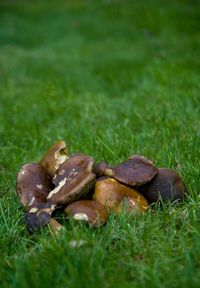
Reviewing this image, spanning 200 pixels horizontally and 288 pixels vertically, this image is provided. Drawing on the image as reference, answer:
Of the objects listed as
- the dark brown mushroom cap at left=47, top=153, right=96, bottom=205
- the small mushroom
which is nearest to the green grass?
the small mushroom

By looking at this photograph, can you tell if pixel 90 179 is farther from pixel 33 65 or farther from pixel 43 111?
pixel 33 65

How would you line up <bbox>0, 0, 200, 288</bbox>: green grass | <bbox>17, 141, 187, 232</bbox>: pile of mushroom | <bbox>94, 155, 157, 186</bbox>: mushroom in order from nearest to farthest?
1. <bbox>0, 0, 200, 288</bbox>: green grass
2. <bbox>17, 141, 187, 232</bbox>: pile of mushroom
3. <bbox>94, 155, 157, 186</bbox>: mushroom

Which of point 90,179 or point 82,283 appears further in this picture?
point 90,179

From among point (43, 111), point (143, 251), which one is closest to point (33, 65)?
point (43, 111)

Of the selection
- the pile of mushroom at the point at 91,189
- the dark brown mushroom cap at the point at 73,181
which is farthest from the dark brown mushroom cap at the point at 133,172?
the dark brown mushroom cap at the point at 73,181

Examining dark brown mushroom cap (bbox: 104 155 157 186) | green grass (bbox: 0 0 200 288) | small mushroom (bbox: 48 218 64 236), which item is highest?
dark brown mushroom cap (bbox: 104 155 157 186)

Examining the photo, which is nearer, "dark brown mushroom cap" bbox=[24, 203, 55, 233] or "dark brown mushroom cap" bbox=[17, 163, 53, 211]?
"dark brown mushroom cap" bbox=[24, 203, 55, 233]

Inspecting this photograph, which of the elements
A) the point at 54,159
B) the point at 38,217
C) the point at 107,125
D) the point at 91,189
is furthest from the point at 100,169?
the point at 107,125

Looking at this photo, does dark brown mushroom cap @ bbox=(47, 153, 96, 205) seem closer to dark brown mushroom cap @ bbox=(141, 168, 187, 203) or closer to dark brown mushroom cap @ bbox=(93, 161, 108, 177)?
dark brown mushroom cap @ bbox=(93, 161, 108, 177)

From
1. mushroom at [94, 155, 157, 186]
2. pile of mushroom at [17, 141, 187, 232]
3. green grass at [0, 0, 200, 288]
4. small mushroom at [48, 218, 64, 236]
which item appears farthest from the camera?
mushroom at [94, 155, 157, 186]
